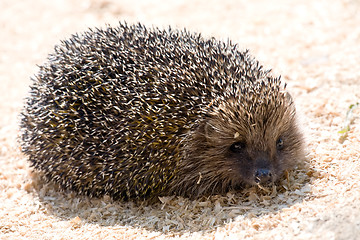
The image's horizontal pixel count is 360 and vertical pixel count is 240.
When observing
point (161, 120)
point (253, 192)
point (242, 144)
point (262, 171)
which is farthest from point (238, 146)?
point (161, 120)

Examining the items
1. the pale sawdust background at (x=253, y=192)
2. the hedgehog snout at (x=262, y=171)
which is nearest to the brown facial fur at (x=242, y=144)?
the hedgehog snout at (x=262, y=171)

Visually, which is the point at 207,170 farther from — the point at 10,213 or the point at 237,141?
the point at 10,213

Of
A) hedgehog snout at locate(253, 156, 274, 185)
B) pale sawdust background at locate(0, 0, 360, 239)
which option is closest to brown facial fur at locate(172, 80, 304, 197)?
hedgehog snout at locate(253, 156, 274, 185)

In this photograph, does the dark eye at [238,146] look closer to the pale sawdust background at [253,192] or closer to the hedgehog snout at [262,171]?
the hedgehog snout at [262,171]

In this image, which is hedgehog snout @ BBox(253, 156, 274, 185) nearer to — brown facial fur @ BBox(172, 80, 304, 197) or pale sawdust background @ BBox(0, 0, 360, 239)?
brown facial fur @ BBox(172, 80, 304, 197)

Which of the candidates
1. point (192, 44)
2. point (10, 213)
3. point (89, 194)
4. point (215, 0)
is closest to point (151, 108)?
point (192, 44)
